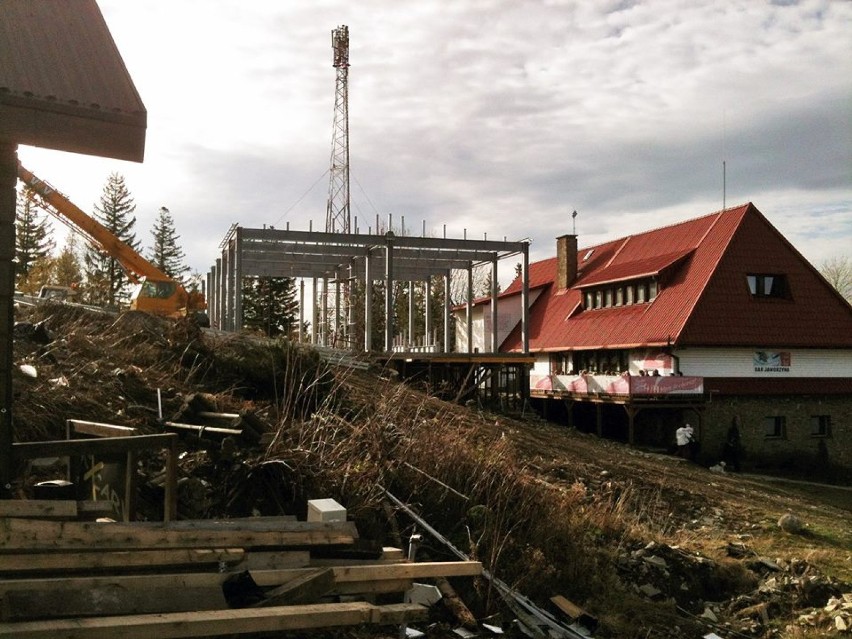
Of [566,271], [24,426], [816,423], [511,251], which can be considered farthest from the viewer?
[566,271]

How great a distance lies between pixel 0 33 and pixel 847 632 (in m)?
11.5

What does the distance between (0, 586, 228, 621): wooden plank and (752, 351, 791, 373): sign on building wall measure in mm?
29296

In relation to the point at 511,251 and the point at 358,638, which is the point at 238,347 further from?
the point at 511,251

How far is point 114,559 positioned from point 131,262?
23380mm

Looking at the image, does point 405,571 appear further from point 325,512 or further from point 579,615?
point 579,615

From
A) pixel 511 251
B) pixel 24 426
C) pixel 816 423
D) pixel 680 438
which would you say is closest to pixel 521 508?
pixel 24 426

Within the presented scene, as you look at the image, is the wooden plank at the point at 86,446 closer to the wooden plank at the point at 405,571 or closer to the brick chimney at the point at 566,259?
the wooden plank at the point at 405,571

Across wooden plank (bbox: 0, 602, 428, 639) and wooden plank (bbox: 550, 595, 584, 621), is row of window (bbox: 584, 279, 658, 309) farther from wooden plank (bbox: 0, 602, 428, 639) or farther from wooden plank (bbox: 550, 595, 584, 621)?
wooden plank (bbox: 0, 602, 428, 639)

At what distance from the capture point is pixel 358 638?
19.9 feet

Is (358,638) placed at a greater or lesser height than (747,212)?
lesser

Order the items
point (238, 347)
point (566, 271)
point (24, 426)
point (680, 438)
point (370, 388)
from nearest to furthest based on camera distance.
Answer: point (24, 426), point (238, 347), point (370, 388), point (680, 438), point (566, 271)

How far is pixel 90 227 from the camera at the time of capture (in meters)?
25.1

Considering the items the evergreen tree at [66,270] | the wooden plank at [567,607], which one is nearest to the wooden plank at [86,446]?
the wooden plank at [567,607]

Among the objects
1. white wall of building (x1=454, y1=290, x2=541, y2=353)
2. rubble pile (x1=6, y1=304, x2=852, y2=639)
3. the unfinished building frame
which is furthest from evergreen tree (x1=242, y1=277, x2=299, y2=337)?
rubble pile (x1=6, y1=304, x2=852, y2=639)
